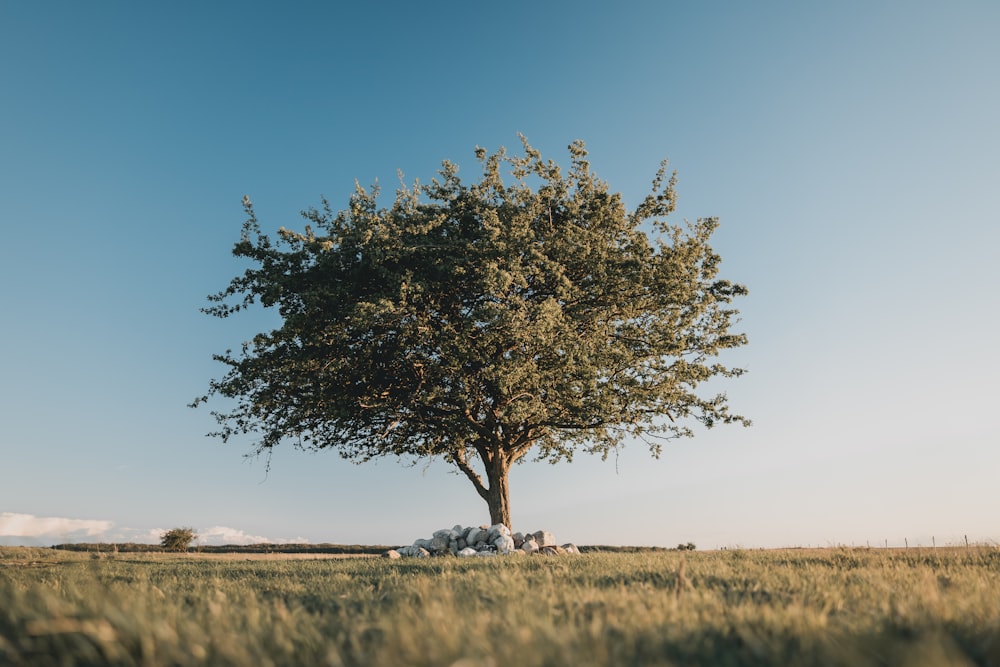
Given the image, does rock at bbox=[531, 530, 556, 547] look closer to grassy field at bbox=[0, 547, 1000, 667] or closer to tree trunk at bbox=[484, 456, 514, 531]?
tree trunk at bbox=[484, 456, 514, 531]

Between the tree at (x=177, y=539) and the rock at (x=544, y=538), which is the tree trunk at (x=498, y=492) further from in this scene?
the tree at (x=177, y=539)

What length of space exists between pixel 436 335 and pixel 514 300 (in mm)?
3115

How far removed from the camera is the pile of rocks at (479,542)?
72.4 ft

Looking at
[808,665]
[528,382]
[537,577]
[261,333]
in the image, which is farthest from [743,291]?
[808,665]

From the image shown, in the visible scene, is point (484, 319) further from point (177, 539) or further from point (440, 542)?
point (177, 539)

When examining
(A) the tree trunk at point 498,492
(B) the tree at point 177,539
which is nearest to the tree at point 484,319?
(A) the tree trunk at point 498,492

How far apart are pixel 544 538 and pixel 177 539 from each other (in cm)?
1751

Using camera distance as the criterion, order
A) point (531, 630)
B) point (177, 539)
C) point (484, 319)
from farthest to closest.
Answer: point (177, 539), point (484, 319), point (531, 630)

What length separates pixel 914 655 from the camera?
2.77 meters

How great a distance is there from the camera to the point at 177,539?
2895cm

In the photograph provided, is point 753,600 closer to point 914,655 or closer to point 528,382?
point 914,655

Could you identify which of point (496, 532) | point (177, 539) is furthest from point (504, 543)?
point (177, 539)

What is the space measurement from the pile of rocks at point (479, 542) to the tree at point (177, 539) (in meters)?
11.9

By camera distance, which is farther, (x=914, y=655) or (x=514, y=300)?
(x=514, y=300)
